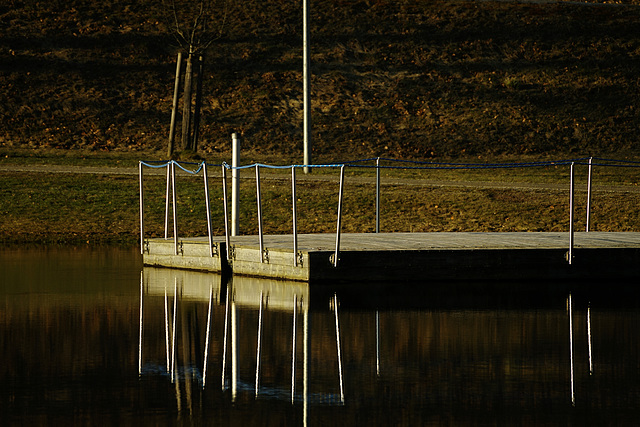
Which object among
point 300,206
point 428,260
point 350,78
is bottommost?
point 428,260

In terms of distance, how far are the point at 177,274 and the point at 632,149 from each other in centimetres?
3073

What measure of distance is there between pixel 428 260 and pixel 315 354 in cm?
638

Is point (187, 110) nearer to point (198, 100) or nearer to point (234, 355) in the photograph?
point (198, 100)

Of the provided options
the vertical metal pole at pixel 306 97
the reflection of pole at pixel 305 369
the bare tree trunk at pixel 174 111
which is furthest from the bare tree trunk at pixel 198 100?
the reflection of pole at pixel 305 369

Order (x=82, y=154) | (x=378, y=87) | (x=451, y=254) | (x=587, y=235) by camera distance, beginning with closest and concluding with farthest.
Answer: (x=451, y=254) < (x=587, y=235) < (x=82, y=154) < (x=378, y=87)

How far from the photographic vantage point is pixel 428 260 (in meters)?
16.7

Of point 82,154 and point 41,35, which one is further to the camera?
point 41,35

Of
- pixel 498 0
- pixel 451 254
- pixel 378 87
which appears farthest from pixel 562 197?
pixel 498 0

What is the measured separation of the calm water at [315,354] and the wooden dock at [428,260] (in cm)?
49

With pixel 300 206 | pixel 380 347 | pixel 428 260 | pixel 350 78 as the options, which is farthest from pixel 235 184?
pixel 350 78

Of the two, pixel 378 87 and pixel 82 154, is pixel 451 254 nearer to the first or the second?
pixel 82 154

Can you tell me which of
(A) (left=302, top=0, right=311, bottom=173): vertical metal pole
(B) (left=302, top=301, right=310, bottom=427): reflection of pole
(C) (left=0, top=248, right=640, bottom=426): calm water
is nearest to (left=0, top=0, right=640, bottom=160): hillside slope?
(A) (left=302, top=0, right=311, bottom=173): vertical metal pole

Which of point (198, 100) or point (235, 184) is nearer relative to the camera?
point (235, 184)

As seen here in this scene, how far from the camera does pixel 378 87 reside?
4966 centimetres
